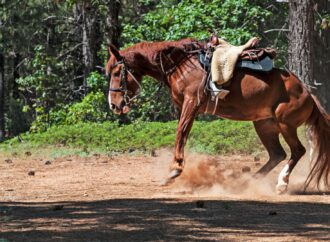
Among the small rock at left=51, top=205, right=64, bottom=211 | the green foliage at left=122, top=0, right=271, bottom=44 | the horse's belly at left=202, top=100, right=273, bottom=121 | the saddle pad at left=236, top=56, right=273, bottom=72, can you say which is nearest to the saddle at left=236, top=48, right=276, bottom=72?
the saddle pad at left=236, top=56, right=273, bottom=72

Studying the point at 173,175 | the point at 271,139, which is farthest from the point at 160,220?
the point at 271,139

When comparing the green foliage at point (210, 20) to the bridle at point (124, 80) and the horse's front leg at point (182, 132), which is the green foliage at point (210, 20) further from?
the horse's front leg at point (182, 132)

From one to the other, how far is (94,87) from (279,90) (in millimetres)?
15578

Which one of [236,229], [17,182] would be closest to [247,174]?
[17,182]

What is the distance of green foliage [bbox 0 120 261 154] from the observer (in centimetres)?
1930

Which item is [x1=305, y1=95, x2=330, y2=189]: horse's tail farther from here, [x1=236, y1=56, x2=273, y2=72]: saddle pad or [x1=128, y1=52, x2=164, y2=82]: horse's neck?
[x1=128, y1=52, x2=164, y2=82]: horse's neck

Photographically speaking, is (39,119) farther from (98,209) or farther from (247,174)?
(98,209)

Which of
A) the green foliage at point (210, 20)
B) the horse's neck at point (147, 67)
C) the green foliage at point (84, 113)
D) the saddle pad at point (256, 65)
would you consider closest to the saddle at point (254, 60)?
the saddle pad at point (256, 65)

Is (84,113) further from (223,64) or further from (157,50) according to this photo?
(223,64)

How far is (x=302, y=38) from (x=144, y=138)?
15.4ft

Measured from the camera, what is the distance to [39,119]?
28.1m

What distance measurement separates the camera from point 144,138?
2070cm

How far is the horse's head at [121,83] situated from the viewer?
12812 mm

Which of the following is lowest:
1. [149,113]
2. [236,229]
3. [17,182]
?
[149,113]
